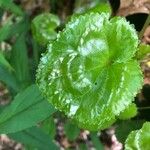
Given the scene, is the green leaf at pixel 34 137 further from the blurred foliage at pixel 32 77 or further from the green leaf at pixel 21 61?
the green leaf at pixel 21 61

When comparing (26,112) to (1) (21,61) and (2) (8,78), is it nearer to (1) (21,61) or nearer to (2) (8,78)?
(2) (8,78)

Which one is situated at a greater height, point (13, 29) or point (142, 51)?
point (142, 51)

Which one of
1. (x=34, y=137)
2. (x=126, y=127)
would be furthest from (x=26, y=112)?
(x=126, y=127)

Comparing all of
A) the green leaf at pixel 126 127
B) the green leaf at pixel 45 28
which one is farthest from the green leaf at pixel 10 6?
the green leaf at pixel 126 127


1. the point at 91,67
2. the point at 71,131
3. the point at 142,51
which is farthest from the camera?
the point at 71,131

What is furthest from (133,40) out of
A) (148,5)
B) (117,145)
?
(117,145)

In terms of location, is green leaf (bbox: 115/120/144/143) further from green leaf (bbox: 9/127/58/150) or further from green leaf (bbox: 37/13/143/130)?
green leaf (bbox: 37/13/143/130)

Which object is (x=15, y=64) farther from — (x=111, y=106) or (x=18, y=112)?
(x=111, y=106)
